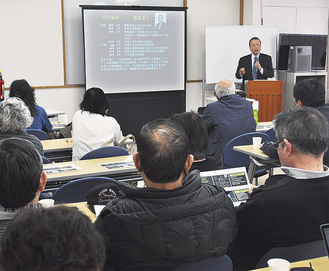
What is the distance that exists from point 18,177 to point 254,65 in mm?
6814

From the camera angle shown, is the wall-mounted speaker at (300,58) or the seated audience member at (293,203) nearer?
the seated audience member at (293,203)

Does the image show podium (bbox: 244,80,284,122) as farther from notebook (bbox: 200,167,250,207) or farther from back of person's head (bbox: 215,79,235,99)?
notebook (bbox: 200,167,250,207)

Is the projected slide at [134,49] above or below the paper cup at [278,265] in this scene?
above

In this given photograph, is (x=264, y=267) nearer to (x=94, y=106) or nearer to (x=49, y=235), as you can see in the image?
(x=49, y=235)

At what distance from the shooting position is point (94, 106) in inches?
175

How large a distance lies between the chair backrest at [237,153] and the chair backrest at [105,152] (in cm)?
105

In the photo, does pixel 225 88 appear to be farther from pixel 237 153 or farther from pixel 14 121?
pixel 14 121

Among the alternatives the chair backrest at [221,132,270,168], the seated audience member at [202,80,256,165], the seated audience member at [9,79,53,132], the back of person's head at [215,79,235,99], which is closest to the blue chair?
the chair backrest at [221,132,270,168]

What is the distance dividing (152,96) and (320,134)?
6.33 meters

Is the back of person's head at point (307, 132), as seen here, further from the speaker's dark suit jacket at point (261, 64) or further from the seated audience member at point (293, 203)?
the speaker's dark suit jacket at point (261, 64)

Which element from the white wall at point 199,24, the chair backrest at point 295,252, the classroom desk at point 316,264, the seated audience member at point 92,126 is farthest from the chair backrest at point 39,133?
the white wall at point 199,24

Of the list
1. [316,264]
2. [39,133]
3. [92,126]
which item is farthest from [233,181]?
[39,133]

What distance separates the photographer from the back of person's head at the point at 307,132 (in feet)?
6.88

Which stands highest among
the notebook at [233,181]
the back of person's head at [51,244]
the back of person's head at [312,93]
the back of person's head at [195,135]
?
the back of person's head at [312,93]
